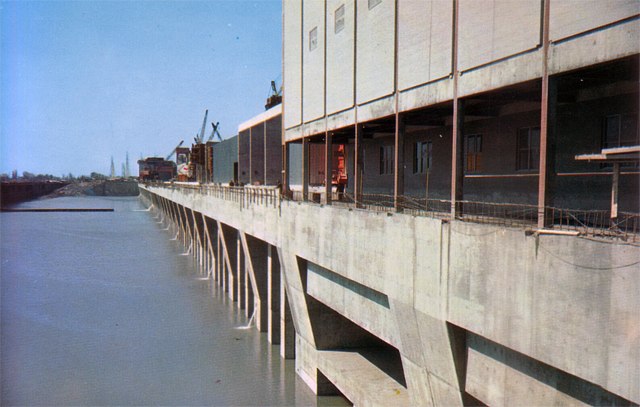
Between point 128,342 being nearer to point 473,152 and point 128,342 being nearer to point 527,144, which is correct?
point 473,152

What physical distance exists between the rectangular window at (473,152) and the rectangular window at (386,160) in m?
6.40

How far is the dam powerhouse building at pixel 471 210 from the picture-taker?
29.9 feet

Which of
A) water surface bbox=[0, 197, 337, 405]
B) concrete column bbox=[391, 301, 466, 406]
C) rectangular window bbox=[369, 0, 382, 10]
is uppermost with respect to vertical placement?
rectangular window bbox=[369, 0, 382, 10]

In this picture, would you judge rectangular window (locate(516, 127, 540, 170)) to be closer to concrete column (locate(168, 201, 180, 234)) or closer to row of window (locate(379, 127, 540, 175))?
row of window (locate(379, 127, 540, 175))

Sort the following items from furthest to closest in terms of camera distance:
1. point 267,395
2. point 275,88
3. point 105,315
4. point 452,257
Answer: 1. point 275,88
2. point 105,315
3. point 267,395
4. point 452,257

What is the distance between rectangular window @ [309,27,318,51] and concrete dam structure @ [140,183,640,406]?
736cm

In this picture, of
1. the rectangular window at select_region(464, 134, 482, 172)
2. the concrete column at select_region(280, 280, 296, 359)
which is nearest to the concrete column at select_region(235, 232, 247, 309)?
the concrete column at select_region(280, 280, 296, 359)

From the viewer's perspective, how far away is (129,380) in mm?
24969

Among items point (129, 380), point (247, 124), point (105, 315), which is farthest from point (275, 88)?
point (129, 380)

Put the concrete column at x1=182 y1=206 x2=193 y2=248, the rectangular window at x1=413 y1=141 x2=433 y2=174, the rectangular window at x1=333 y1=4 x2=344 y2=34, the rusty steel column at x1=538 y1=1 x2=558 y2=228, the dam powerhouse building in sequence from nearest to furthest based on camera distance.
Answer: the dam powerhouse building, the rusty steel column at x1=538 y1=1 x2=558 y2=228, the rectangular window at x1=333 y1=4 x2=344 y2=34, the rectangular window at x1=413 y1=141 x2=433 y2=174, the concrete column at x1=182 y1=206 x2=193 y2=248

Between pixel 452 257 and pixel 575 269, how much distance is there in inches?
133

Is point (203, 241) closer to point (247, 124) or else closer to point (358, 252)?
point (247, 124)

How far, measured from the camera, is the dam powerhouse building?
911cm

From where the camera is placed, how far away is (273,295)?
30.4 m
